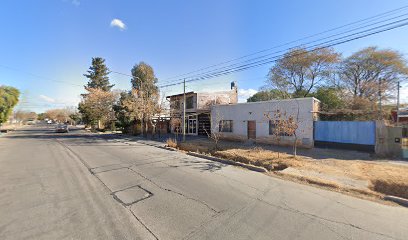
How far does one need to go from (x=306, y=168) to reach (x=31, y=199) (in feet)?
32.0

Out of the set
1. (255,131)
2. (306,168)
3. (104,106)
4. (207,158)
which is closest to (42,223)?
(207,158)

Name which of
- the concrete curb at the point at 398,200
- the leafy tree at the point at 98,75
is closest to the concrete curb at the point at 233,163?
the concrete curb at the point at 398,200

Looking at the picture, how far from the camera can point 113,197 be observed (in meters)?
5.64

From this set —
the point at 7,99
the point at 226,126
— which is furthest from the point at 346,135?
the point at 7,99

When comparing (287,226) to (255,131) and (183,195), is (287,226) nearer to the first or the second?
(183,195)

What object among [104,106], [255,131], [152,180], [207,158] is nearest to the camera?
[152,180]

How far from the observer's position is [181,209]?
488cm

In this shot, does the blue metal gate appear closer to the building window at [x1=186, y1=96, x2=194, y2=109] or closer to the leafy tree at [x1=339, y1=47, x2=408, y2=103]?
the leafy tree at [x1=339, y1=47, x2=408, y2=103]

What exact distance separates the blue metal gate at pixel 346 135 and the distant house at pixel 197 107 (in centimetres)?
1158

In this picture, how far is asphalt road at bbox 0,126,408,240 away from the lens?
3.89m

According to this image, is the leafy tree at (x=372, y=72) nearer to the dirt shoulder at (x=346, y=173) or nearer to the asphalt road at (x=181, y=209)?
the dirt shoulder at (x=346, y=173)

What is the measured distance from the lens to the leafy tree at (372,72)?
23.7 meters

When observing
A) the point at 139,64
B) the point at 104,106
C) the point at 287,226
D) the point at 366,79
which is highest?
the point at 139,64

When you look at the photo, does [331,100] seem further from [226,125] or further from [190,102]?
[190,102]
